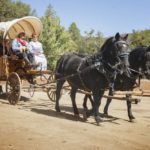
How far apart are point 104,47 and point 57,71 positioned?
2.63 m

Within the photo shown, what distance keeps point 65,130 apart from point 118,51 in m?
2.51

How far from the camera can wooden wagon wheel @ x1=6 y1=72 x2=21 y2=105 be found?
46.4 feet

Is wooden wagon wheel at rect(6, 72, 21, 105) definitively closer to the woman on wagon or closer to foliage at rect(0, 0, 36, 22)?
the woman on wagon

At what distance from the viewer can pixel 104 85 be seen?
1141 centimetres

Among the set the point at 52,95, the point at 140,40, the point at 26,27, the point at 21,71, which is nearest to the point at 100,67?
the point at 21,71

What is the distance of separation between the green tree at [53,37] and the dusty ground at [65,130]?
20691 mm

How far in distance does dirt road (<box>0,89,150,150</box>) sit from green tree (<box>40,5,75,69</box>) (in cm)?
2071

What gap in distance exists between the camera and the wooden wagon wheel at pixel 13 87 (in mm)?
14141

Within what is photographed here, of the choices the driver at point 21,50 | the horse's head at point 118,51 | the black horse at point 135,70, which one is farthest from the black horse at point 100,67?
the driver at point 21,50

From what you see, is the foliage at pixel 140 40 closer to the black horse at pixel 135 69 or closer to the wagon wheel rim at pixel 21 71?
the black horse at pixel 135 69

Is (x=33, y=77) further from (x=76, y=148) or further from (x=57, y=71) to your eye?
(x=76, y=148)

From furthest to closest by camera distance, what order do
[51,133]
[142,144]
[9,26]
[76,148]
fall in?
[9,26] → [51,133] → [142,144] → [76,148]

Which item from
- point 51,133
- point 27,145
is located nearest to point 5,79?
point 51,133

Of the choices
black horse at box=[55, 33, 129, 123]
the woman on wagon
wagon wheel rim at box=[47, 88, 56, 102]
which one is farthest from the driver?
black horse at box=[55, 33, 129, 123]
